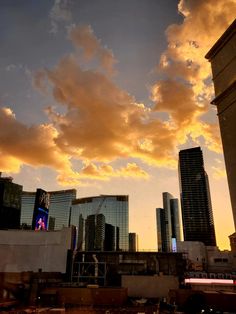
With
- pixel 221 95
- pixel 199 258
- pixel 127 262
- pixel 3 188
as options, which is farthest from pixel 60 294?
pixel 3 188

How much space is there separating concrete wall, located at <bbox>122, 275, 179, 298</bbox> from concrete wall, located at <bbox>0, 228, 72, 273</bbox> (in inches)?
571

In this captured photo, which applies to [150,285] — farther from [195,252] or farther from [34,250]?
[195,252]

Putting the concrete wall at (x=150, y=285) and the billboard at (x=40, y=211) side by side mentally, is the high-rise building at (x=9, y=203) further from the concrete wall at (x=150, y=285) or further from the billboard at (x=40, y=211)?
the concrete wall at (x=150, y=285)

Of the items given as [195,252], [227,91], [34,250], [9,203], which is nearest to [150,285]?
[34,250]

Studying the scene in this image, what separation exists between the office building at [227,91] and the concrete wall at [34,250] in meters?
50.3

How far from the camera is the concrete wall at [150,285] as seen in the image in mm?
47906

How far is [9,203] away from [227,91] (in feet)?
637

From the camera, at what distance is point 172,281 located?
48.2 metres

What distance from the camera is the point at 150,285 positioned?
48.6 metres

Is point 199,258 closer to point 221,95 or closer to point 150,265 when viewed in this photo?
point 150,265

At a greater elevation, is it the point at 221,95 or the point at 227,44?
the point at 227,44

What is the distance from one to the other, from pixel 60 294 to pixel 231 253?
70.5 meters

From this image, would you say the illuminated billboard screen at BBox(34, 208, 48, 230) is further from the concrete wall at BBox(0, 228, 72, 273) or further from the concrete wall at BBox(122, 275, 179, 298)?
the concrete wall at BBox(122, 275, 179, 298)

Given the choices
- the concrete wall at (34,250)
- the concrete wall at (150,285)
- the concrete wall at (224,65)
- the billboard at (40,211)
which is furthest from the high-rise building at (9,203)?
the concrete wall at (224,65)
